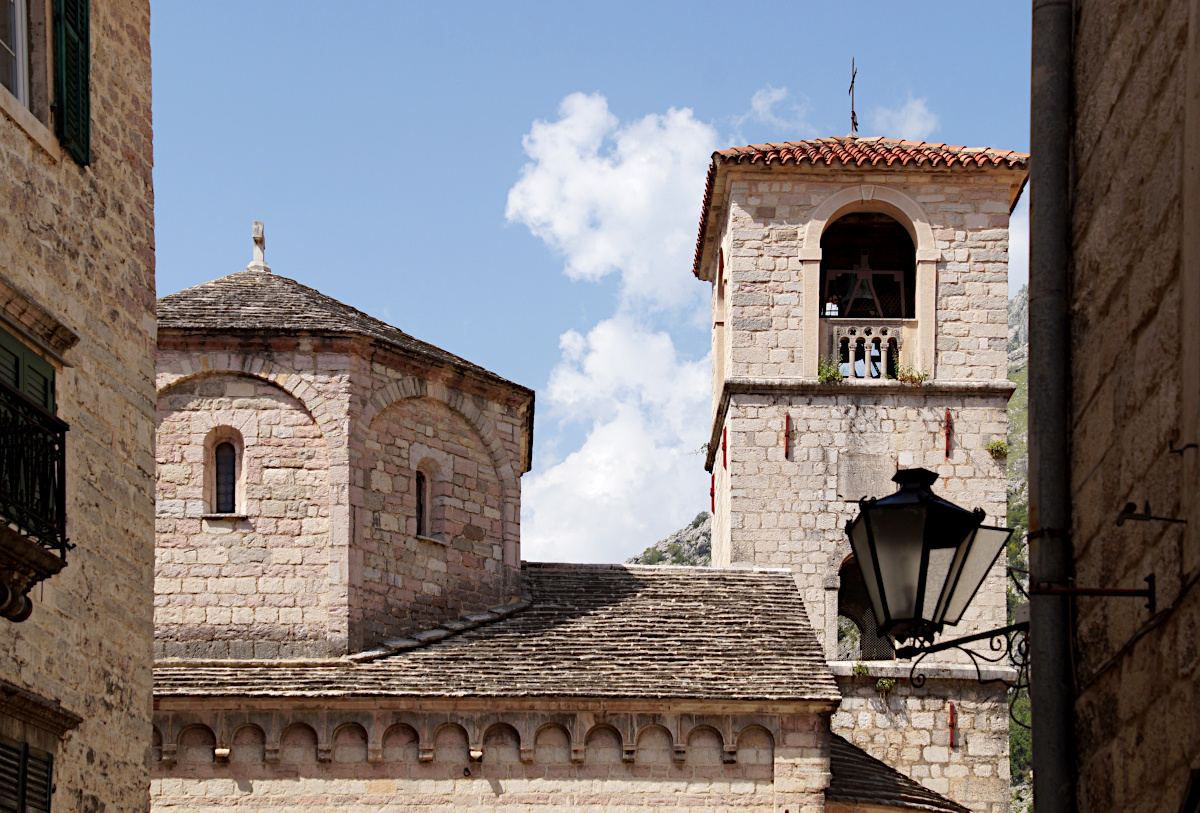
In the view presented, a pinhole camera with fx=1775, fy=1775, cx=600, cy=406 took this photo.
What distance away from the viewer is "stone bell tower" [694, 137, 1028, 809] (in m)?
23.3

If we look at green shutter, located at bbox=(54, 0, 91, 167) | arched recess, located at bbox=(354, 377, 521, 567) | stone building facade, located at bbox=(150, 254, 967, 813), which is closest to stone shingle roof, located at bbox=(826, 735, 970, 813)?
stone building facade, located at bbox=(150, 254, 967, 813)

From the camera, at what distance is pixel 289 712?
17359 millimetres

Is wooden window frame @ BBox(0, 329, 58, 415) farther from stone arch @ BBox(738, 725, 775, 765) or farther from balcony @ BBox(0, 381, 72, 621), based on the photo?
stone arch @ BBox(738, 725, 775, 765)

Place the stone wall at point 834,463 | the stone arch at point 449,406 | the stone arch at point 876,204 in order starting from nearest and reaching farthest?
the stone arch at point 449,406, the stone wall at point 834,463, the stone arch at point 876,204

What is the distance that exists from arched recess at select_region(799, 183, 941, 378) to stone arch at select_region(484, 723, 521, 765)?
805 centimetres

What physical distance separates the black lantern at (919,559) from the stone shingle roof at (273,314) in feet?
41.1

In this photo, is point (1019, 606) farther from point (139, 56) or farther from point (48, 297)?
point (139, 56)

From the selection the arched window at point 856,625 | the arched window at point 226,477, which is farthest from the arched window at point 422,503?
the arched window at point 856,625

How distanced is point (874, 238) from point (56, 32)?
671 inches

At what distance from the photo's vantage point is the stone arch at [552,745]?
17641 millimetres

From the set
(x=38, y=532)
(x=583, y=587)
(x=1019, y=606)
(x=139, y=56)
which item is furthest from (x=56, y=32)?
(x=583, y=587)

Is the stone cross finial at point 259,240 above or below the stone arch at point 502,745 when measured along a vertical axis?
above

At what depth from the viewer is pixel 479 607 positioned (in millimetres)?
19844

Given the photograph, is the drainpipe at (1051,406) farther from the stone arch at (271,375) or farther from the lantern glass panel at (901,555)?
the stone arch at (271,375)
